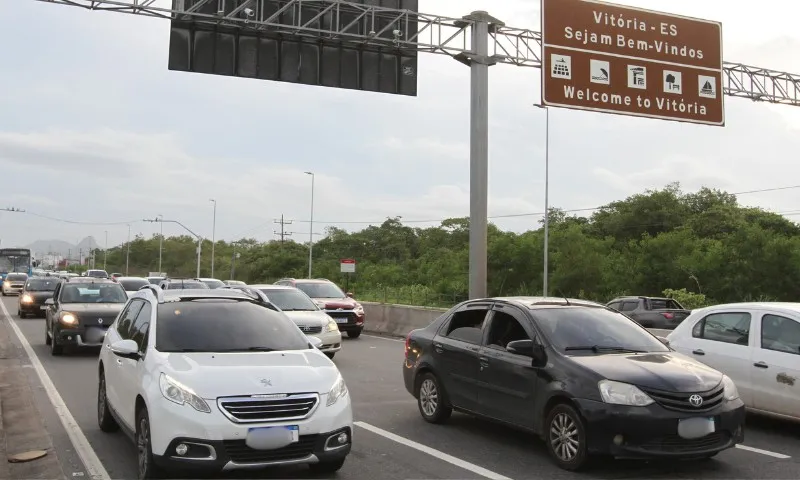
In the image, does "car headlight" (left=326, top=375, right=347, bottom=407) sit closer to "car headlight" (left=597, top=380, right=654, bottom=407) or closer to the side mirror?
the side mirror

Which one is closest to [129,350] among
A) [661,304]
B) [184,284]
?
[184,284]

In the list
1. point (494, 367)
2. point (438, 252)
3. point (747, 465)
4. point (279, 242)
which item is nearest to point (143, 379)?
point (494, 367)

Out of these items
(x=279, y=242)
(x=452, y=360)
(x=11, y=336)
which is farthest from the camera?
(x=279, y=242)

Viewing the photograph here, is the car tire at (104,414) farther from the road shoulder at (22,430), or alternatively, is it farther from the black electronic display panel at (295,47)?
the black electronic display panel at (295,47)

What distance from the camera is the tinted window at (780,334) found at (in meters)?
8.04

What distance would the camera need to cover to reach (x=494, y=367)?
300 inches

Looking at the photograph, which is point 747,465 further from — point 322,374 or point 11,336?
point 11,336

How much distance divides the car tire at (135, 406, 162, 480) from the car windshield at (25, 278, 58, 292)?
24.8 metres

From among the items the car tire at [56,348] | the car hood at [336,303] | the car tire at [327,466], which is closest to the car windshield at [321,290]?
the car hood at [336,303]

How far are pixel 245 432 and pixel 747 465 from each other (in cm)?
456

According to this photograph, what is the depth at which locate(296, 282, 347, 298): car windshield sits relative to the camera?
20.8 m

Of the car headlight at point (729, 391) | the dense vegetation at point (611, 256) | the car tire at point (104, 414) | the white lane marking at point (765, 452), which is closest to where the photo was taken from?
the car headlight at point (729, 391)

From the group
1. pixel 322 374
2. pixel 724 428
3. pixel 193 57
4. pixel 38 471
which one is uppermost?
pixel 193 57

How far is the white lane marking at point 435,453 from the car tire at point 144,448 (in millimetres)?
2614
